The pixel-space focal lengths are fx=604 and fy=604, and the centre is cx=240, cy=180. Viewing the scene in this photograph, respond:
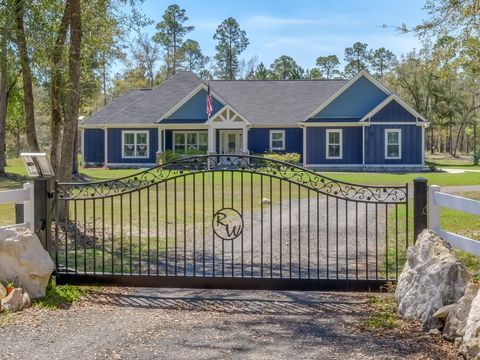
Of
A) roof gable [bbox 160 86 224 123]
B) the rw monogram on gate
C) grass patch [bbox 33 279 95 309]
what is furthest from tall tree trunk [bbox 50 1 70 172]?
roof gable [bbox 160 86 224 123]

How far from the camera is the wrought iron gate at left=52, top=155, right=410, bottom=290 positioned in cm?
658

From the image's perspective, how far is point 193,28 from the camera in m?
65.5

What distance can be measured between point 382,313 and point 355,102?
2923 centimetres

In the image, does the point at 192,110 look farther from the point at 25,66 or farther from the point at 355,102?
the point at 25,66

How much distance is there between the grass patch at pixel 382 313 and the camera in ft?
17.6

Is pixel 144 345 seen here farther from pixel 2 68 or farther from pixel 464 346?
pixel 2 68

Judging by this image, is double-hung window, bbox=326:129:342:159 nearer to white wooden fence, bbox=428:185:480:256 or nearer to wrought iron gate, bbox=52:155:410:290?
wrought iron gate, bbox=52:155:410:290

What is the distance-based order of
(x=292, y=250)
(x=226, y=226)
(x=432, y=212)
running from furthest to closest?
(x=292, y=250) < (x=226, y=226) < (x=432, y=212)

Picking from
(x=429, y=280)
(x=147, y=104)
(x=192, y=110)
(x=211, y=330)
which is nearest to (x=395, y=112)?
(x=192, y=110)

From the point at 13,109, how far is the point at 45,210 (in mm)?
27336

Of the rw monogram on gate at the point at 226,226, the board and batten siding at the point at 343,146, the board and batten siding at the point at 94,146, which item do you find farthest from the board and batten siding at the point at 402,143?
the rw monogram on gate at the point at 226,226

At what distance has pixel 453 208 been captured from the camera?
5.89m

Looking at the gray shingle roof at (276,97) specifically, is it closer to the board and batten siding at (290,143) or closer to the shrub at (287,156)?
the board and batten siding at (290,143)

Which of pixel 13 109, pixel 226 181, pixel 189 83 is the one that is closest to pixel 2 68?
pixel 226 181
